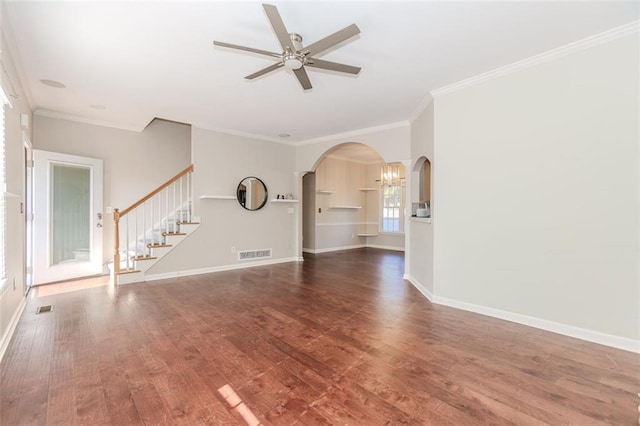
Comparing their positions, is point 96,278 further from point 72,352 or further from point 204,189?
point 72,352

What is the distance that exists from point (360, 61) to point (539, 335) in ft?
11.0

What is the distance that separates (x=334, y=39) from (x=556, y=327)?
11.4 feet

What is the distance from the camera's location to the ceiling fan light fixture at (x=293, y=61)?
2482 mm

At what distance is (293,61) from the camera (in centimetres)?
252

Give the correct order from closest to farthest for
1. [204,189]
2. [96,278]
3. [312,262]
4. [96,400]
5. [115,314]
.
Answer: [96,400], [115,314], [96,278], [204,189], [312,262]

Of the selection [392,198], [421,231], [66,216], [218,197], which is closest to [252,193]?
[218,197]

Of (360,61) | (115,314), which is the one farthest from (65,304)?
(360,61)

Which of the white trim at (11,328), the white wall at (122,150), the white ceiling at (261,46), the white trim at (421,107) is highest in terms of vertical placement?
the white ceiling at (261,46)

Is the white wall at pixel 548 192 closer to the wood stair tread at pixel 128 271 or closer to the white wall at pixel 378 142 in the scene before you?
the white wall at pixel 378 142

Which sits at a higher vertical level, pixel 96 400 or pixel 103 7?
pixel 103 7

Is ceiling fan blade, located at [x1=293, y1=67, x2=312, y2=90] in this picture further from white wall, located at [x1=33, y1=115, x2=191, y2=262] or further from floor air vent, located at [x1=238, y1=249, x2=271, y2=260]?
white wall, located at [x1=33, y1=115, x2=191, y2=262]

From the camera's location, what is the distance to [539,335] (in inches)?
113

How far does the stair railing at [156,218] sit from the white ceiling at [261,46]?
155cm

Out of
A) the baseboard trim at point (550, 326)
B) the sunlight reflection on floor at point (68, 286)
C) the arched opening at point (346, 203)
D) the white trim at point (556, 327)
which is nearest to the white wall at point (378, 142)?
the arched opening at point (346, 203)
